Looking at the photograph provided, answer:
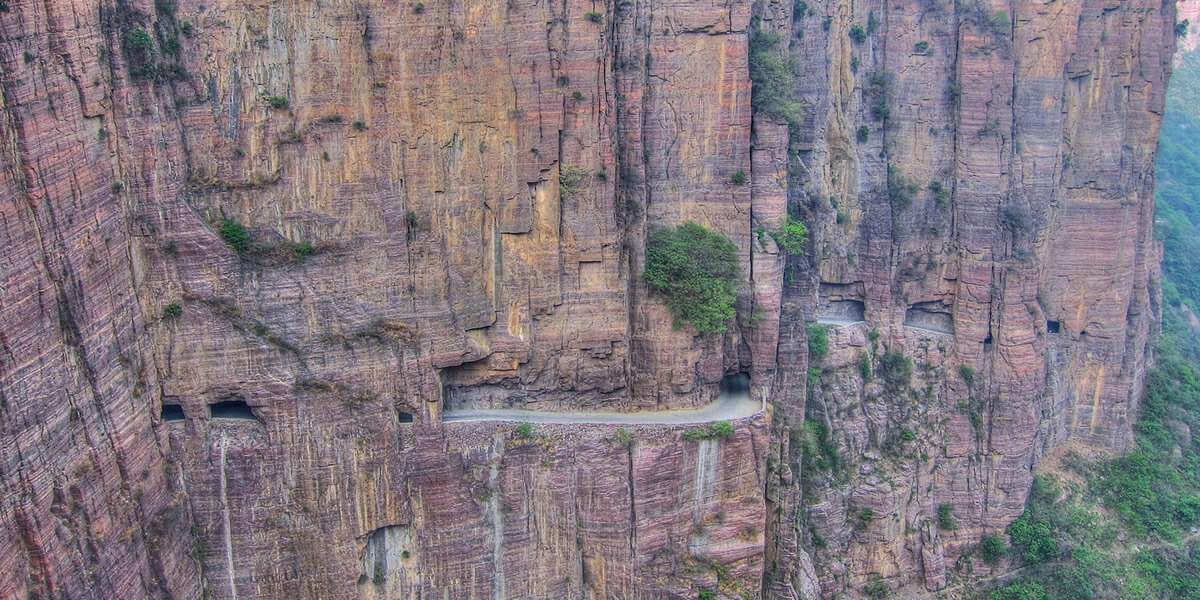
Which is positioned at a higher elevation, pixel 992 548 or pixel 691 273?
pixel 691 273

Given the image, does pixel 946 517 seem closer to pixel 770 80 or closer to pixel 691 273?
pixel 691 273

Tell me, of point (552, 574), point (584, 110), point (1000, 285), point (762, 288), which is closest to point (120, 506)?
point (552, 574)

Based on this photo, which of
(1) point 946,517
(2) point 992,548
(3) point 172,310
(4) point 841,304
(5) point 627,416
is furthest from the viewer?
(4) point 841,304

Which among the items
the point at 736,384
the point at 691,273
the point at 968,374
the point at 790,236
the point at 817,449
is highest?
the point at 790,236

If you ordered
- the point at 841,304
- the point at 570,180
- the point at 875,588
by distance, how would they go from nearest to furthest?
→ the point at 570,180
the point at 875,588
the point at 841,304

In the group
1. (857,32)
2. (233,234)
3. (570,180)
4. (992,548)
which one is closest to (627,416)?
(570,180)

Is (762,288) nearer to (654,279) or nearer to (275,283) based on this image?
(654,279)

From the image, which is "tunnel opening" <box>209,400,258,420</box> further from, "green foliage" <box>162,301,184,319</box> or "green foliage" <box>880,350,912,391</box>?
"green foliage" <box>880,350,912,391</box>

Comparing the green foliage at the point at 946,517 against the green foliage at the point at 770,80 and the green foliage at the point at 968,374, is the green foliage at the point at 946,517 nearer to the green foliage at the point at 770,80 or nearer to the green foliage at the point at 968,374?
the green foliage at the point at 968,374
